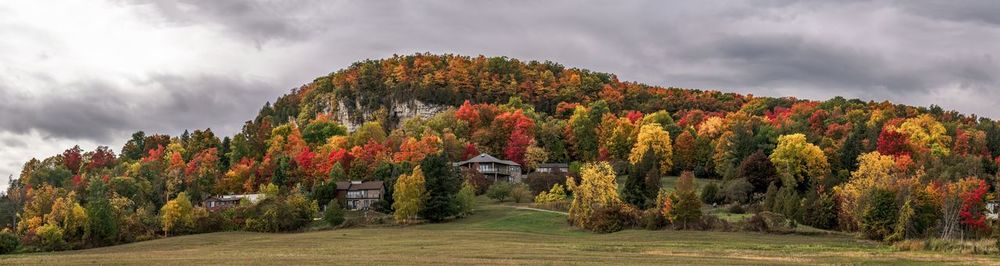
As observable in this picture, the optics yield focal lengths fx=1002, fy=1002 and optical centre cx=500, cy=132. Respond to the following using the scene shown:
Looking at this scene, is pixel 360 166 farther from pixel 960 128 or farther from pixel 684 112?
pixel 960 128

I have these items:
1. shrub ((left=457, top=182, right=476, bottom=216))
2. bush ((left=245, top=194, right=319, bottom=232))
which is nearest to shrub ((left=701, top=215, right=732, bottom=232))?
shrub ((left=457, top=182, right=476, bottom=216))

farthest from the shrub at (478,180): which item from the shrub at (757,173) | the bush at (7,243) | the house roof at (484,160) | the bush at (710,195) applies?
the bush at (7,243)

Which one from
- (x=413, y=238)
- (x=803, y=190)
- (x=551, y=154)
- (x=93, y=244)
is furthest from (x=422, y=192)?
(x=551, y=154)

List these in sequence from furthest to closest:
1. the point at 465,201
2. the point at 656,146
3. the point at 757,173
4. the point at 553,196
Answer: the point at 656,146 < the point at 757,173 < the point at 553,196 < the point at 465,201

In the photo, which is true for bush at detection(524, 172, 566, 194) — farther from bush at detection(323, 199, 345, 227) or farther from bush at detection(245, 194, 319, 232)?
bush at detection(245, 194, 319, 232)

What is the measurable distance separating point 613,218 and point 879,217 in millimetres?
21476

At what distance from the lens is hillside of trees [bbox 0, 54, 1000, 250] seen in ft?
278

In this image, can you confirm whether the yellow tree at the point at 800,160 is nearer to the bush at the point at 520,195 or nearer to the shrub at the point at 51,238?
the bush at the point at 520,195

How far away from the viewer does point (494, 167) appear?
463 ft

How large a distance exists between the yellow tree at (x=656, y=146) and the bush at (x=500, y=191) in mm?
24237

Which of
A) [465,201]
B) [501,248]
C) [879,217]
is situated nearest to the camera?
[501,248]

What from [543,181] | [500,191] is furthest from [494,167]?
[500,191]

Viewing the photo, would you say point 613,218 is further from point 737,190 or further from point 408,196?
point 737,190

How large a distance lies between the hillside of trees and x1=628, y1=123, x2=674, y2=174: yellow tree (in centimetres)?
24
